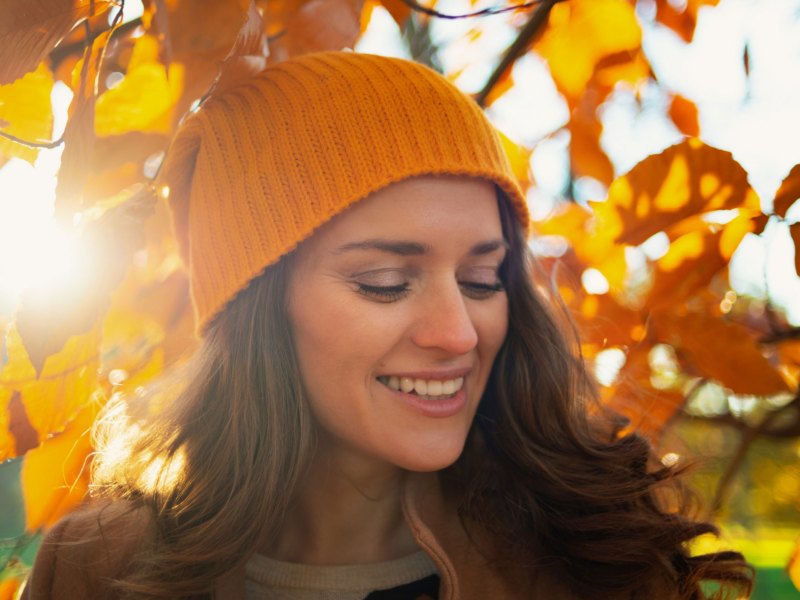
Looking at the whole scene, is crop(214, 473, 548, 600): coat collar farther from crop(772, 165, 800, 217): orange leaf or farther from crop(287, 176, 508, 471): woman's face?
crop(772, 165, 800, 217): orange leaf

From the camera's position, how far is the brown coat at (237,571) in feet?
5.09

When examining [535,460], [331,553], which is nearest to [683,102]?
[535,460]

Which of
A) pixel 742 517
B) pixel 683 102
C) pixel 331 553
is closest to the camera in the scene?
pixel 331 553

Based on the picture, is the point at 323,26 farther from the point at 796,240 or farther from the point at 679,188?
the point at 796,240

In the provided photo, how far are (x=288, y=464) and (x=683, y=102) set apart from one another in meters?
1.32

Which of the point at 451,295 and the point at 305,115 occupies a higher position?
the point at 305,115

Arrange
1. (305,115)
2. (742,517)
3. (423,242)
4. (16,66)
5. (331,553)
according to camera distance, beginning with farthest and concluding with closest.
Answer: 1. (742,517)
2. (331,553)
3. (305,115)
4. (423,242)
5. (16,66)

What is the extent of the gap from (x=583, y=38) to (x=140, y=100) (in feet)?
3.37

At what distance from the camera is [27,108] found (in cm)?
120

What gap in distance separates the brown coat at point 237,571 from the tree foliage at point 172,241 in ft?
0.28

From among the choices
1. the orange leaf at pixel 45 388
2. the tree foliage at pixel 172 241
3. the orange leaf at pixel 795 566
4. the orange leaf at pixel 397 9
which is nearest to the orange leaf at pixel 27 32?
the tree foliage at pixel 172 241

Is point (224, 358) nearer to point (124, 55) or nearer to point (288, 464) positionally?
point (288, 464)

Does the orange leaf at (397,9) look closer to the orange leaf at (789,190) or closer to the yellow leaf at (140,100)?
the yellow leaf at (140,100)

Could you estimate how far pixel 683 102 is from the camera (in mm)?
1788
